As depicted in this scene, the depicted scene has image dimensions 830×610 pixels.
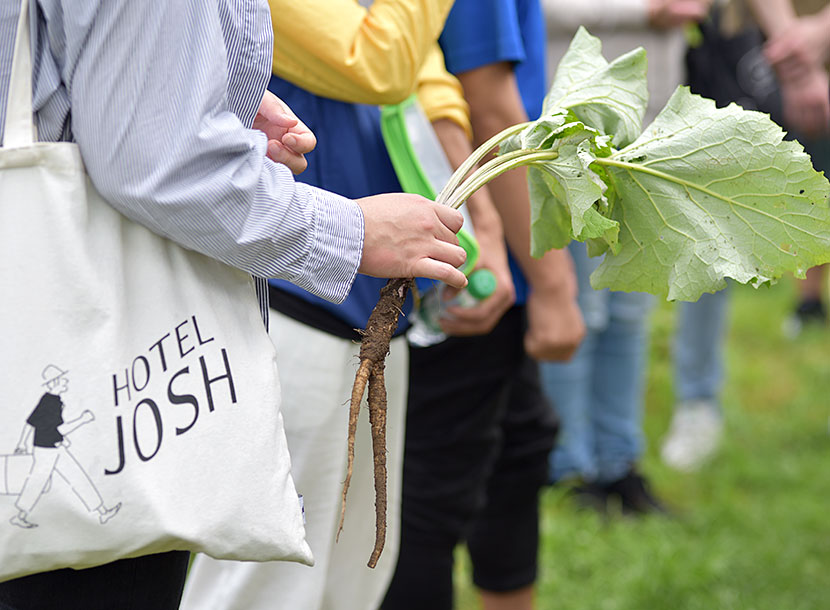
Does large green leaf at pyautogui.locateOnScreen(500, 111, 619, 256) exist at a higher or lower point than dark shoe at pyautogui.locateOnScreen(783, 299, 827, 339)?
higher

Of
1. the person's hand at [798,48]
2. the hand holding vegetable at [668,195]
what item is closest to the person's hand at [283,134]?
the hand holding vegetable at [668,195]

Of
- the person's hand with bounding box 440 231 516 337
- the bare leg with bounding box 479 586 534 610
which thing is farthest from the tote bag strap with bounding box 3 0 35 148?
the bare leg with bounding box 479 586 534 610

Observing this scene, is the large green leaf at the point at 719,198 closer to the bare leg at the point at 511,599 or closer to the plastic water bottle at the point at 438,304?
the plastic water bottle at the point at 438,304

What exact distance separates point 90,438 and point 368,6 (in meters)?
0.84

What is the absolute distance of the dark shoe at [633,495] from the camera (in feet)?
11.2

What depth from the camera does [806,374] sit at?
476 centimetres

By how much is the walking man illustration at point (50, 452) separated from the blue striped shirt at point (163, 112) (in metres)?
0.21

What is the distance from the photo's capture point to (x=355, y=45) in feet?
4.73

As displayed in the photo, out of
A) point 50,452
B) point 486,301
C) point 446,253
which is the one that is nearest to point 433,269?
point 446,253

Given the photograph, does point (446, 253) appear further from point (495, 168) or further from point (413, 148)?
point (413, 148)

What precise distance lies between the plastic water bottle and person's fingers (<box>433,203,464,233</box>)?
1.71 feet

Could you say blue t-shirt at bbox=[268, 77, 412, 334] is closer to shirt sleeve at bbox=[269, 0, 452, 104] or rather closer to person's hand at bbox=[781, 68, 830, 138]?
shirt sleeve at bbox=[269, 0, 452, 104]

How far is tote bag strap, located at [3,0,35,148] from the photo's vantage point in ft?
3.43

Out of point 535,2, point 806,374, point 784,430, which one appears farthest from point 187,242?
point 806,374
